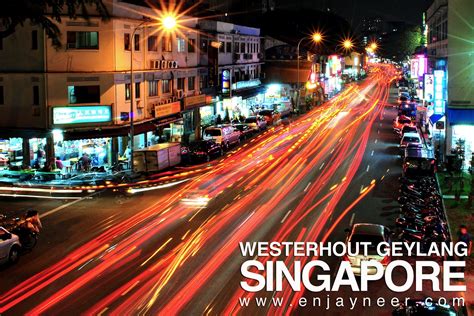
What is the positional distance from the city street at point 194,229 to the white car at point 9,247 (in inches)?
13.0

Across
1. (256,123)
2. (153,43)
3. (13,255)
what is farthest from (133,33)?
(256,123)

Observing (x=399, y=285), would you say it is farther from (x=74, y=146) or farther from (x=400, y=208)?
(x=74, y=146)

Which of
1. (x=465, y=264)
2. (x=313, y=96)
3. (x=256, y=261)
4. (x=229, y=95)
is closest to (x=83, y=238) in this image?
(x=256, y=261)

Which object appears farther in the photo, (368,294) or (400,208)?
(400,208)

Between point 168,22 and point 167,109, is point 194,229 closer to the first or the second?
point 168,22

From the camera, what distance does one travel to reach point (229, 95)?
62438mm

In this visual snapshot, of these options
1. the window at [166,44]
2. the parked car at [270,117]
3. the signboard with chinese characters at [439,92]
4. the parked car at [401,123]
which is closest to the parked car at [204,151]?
the window at [166,44]

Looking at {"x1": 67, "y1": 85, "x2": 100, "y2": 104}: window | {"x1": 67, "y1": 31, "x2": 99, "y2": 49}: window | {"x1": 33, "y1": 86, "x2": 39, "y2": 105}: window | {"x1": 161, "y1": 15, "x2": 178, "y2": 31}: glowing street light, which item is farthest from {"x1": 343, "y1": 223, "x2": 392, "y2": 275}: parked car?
{"x1": 161, "y1": 15, "x2": 178, "y2": 31}: glowing street light

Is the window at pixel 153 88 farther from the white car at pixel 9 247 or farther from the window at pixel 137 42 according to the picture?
the white car at pixel 9 247

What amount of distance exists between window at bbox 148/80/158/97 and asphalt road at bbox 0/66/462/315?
756 cm

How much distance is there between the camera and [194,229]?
23.8 meters

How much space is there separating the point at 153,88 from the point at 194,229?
23.6 m

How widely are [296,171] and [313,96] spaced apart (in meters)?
56.9

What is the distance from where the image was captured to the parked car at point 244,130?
176 ft
